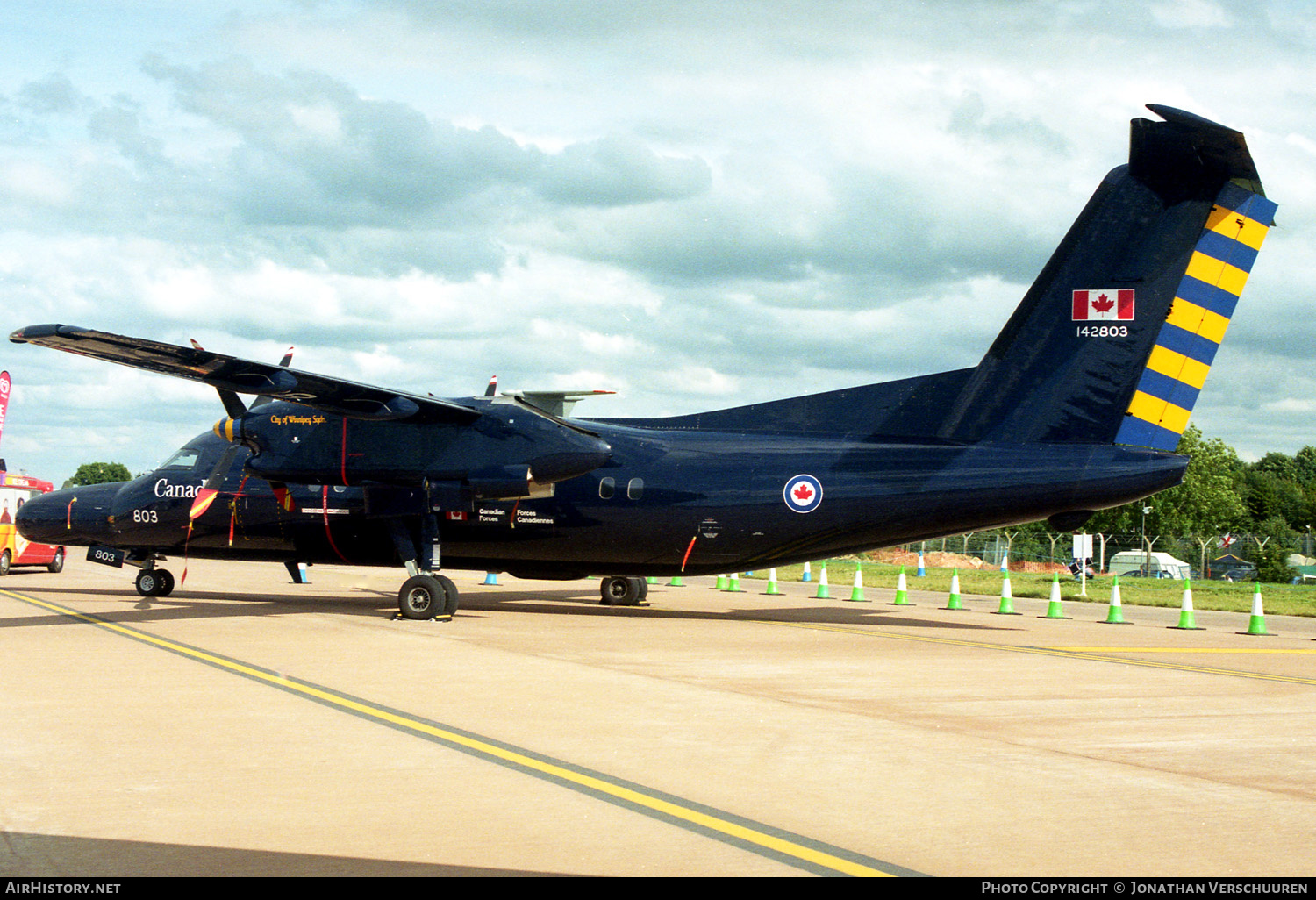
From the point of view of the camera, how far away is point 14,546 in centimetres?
3000

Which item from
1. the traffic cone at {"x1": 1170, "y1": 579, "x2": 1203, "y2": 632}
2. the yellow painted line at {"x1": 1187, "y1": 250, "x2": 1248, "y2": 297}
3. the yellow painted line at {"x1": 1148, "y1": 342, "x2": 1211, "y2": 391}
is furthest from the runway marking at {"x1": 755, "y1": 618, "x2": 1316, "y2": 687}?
the yellow painted line at {"x1": 1187, "y1": 250, "x2": 1248, "y2": 297}

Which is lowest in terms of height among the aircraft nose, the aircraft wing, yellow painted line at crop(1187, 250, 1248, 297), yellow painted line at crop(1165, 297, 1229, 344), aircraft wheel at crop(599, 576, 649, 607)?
aircraft wheel at crop(599, 576, 649, 607)

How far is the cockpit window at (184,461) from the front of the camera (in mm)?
20688

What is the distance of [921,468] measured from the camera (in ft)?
53.0

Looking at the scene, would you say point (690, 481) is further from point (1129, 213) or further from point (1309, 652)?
point (1309, 652)

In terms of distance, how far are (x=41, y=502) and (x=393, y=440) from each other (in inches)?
339

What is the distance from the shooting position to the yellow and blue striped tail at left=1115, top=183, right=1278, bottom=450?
15.7 meters

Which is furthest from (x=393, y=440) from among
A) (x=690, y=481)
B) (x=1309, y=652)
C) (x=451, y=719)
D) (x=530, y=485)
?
(x=1309, y=652)

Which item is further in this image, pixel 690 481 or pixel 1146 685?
pixel 690 481

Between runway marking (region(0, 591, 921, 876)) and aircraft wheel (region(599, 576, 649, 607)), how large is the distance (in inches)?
465

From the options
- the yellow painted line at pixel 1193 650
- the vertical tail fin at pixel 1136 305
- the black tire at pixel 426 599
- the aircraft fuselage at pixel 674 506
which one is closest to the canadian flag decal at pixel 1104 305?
the vertical tail fin at pixel 1136 305

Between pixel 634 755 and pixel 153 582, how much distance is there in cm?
1637

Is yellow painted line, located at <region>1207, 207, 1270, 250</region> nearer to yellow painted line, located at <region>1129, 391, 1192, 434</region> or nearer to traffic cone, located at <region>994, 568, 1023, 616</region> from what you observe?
yellow painted line, located at <region>1129, 391, 1192, 434</region>

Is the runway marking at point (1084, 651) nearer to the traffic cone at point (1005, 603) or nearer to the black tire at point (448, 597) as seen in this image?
the black tire at point (448, 597)
